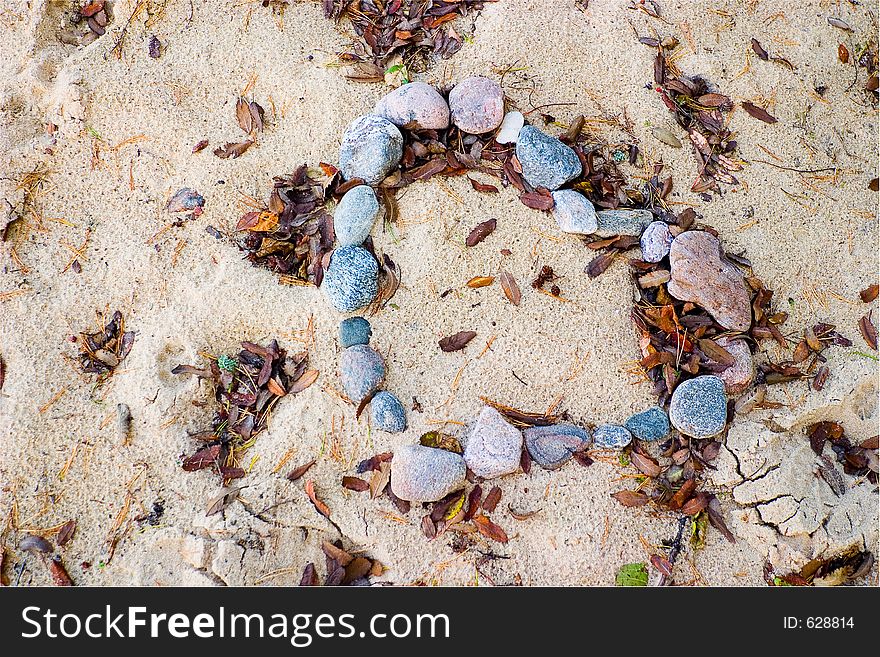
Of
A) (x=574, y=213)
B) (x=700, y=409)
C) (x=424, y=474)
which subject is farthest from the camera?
(x=574, y=213)

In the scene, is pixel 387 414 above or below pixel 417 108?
below

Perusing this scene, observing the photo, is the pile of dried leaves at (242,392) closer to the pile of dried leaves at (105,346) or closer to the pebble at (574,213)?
the pile of dried leaves at (105,346)

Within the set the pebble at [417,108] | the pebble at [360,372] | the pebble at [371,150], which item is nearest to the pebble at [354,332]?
the pebble at [360,372]

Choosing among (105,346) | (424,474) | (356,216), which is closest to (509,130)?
(356,216)

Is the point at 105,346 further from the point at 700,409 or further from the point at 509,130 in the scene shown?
the point at 700,409

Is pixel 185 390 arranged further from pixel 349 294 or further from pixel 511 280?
pixel 511 280

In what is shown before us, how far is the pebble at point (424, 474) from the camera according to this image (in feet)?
7.32

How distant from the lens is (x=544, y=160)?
2.47m

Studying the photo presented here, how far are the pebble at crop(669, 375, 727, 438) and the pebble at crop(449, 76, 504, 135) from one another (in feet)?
4.17

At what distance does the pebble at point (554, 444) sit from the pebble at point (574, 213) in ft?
2.51

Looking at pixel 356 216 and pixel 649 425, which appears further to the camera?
pixel 356 216

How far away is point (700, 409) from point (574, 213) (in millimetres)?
871
